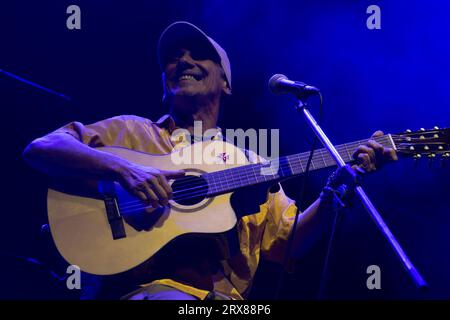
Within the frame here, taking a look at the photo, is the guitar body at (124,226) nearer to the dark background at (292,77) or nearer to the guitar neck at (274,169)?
the guitar neck at (274,169)

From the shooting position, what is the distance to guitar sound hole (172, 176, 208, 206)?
7.87 ft

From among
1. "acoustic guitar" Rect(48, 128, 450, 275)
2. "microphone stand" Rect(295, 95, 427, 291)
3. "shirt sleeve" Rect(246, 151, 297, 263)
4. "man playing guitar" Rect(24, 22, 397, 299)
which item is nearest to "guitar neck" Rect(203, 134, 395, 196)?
"acoustic guitar" Rect(48, 128, 450, 275)

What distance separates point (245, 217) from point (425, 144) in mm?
1017

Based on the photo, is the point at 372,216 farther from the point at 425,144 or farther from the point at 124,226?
the point at 124,226

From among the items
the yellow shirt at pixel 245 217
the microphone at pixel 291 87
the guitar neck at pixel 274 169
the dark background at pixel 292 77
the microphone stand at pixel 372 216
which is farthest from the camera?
the dark background at pixel 292 77

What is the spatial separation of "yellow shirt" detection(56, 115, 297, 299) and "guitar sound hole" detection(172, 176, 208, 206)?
31 centimetres

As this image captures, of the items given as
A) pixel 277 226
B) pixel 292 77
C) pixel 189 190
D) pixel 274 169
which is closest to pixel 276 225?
pixel 277 226

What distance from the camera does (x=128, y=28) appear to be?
3.32m

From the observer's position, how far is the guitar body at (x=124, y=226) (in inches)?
88.0

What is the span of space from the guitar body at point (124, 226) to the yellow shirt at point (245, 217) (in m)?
0.34

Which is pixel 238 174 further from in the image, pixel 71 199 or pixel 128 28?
pixel 128 28

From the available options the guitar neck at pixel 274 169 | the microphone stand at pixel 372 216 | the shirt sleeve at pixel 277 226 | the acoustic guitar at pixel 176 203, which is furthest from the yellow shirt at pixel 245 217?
the microphone stand at pixel 372 216

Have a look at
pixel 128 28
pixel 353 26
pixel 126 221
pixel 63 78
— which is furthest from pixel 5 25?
pixel 353 26

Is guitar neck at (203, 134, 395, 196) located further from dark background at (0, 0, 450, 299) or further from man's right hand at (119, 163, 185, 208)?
dark background at (0, 0, 450, 299)
